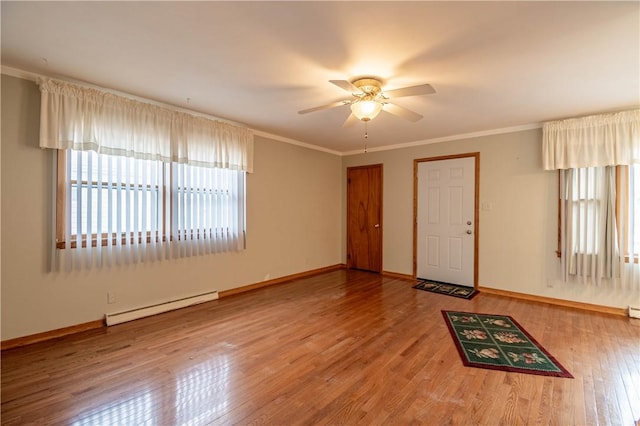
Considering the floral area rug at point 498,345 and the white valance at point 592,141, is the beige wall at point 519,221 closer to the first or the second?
the white valance at point 592,141

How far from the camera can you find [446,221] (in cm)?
498

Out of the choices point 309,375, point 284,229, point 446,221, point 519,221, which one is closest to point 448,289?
point 446,221

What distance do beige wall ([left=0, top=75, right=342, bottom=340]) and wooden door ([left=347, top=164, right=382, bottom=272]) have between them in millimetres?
1077

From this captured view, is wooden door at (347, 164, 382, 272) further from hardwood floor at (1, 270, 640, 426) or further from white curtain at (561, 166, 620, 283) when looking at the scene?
white curtain at (561, 166, 620, 283)

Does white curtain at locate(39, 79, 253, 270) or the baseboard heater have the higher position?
white curtain at locate(39, 79, 253, 270)

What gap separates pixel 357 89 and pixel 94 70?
8.03 ft

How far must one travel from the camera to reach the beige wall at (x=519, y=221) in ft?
13.2

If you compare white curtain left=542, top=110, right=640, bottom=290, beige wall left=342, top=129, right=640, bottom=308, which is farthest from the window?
white curtain left=542, top=110, right=640, bottom=290

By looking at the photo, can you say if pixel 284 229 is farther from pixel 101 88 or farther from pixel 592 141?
pixel 592 141

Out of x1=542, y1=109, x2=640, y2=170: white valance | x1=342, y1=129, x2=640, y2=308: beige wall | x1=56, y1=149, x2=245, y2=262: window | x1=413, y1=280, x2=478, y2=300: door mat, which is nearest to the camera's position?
x1=56, y1=149, x2=245, y2=262: window

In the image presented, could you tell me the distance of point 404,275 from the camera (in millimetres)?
5457

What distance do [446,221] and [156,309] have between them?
450cm

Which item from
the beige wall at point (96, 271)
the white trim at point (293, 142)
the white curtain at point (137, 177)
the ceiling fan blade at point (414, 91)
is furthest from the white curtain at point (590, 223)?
the white curtain at point (137, 177)

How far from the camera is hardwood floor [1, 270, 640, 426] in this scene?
183cm
